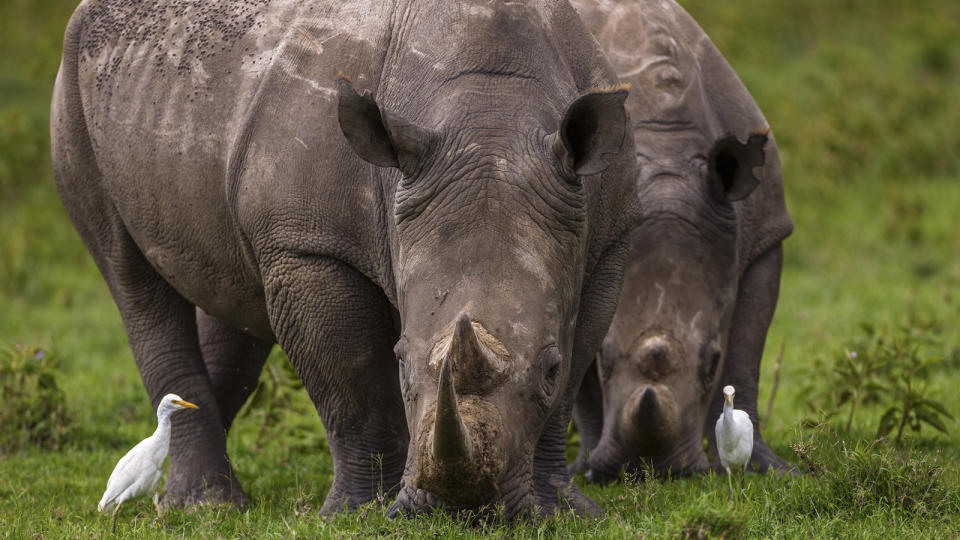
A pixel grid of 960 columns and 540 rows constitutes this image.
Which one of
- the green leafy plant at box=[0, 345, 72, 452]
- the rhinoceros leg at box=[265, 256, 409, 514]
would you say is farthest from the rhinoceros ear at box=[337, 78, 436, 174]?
the green leafy plant at box=[0, 345, 72, 452]

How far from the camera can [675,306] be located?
20.2 feet

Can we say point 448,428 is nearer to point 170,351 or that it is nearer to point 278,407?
point 170,351

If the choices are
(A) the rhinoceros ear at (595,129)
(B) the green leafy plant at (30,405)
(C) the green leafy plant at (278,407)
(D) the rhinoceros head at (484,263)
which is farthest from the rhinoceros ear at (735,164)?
(B) the green leafy plant at (30,405)

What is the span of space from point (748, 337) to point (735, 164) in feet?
2.94

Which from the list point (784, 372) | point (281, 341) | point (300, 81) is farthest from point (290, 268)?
point (784, 372)

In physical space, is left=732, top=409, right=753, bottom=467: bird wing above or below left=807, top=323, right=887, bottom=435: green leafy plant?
above

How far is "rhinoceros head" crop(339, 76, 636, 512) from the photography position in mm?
4223

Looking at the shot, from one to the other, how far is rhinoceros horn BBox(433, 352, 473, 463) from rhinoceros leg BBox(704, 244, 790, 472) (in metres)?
2.77

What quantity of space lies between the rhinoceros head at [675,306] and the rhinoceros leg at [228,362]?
1.93 m

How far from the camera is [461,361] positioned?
13.7 ft

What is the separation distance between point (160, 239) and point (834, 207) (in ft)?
29.6

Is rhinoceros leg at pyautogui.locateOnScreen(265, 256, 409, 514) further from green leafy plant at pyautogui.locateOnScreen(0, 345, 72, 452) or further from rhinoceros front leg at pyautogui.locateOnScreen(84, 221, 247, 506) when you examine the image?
green leafy plant at pyautogui.locateOnScreen(0, 345, 72, 452)

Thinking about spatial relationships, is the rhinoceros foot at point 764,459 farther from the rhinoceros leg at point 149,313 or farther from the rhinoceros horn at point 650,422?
the rhinoceros leg at point 149,313

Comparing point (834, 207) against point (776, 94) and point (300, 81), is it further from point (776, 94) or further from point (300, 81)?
point (300, 81)
